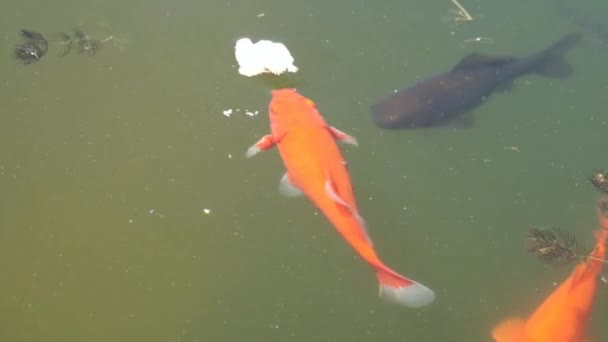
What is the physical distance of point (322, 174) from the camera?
97.3 inches

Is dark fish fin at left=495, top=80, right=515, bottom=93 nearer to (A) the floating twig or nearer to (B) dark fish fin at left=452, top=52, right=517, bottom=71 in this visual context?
(B) dark fish fin at left=452, top=52, right=517, bottom=71

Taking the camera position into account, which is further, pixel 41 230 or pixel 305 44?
pixel 305 44

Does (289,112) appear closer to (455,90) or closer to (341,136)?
(341,136)

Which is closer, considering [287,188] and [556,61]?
[287,188]

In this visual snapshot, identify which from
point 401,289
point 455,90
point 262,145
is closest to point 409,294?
point 401,289

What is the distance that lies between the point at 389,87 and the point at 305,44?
0.48 metres

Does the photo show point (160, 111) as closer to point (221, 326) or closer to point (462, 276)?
point (221, 326)

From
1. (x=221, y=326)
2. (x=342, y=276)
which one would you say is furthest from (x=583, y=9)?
(x=221, y=326)

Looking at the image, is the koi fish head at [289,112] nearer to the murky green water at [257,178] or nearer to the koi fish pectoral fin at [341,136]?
A: the koi fish pectoral fin at [341,136]

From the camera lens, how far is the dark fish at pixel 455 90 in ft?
9.84

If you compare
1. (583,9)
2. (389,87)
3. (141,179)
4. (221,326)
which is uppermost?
(583,9)

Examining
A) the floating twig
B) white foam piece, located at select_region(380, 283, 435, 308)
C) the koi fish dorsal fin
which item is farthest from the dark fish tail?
white foam piece, located at select_region(380, 283, 435, 308)

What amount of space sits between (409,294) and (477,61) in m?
A: 1.33

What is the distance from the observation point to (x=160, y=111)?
10.1 ft
